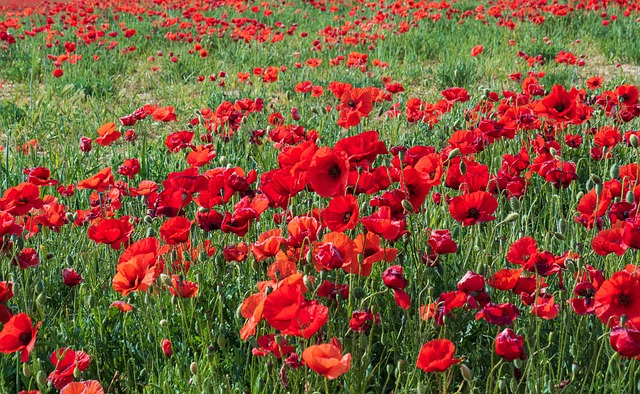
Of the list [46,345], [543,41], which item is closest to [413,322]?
[46,345]

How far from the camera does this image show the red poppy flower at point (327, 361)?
1.11 meters

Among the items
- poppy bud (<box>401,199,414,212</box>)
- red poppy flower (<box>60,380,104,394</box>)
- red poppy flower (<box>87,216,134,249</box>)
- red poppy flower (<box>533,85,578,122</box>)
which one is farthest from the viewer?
red poppy flower (<box>533,85,578,122</box>)

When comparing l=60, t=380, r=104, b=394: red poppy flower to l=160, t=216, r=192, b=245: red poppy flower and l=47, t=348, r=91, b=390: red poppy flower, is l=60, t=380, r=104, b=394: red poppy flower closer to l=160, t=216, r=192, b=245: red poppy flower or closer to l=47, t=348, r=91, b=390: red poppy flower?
l=47, t=348, r=91, b=390: red poppy flower

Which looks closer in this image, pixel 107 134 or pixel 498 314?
pixel 498 314

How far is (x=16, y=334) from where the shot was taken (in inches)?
54.2

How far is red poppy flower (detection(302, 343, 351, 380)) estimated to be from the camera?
111 centimetres

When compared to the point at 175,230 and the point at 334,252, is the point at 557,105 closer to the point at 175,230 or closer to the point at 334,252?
the point at 334,252

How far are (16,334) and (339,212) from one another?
70 centimetres

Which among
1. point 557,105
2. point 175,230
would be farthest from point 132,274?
point 557,105

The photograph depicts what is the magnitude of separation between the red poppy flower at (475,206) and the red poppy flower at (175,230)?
0.61 metres

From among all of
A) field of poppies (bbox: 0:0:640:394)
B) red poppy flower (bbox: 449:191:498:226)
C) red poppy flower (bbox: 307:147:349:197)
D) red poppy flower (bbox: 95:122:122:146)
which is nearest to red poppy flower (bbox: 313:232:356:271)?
field of poppies (bbox: 0:0:640:394)

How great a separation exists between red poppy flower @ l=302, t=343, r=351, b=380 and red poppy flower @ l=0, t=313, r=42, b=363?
0.58 meters

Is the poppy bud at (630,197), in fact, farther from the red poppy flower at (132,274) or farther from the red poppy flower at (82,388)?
the red poppy flower at (82,388)

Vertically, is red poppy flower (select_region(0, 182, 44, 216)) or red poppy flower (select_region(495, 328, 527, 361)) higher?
red poppy flower (select_region(0, 182, 44, 216))
